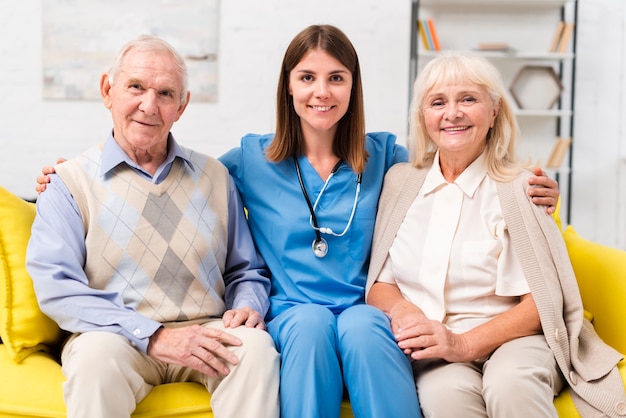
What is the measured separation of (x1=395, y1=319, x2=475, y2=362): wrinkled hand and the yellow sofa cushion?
0.89 metres

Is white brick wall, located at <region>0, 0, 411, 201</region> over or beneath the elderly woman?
over

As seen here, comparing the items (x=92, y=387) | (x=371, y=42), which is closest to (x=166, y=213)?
(x=92, y=387)

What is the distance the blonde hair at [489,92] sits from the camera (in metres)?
1.80

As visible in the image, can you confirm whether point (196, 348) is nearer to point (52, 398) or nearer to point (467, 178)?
point (52, 398)

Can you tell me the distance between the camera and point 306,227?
75.3 inches

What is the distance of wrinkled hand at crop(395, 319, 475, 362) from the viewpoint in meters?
1.56

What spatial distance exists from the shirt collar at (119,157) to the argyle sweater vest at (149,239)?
2cm

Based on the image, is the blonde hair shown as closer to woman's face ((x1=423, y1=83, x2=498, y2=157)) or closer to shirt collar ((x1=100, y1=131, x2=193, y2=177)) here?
woman's face ((x1=423, y1=83, x2=498, y2=157))

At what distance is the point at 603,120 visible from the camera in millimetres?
4281

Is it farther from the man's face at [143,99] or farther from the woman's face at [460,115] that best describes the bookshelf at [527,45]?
the man's face at [143,99]

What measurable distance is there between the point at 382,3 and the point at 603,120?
1.61 metres

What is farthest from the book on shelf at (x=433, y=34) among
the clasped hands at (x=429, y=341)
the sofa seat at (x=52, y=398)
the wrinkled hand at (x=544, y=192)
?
the sofa seat at (x=52, y=398)

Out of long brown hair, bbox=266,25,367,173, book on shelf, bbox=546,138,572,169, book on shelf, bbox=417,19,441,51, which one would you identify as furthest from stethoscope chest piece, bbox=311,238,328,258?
book on shelf, bbox=546,138,572,169

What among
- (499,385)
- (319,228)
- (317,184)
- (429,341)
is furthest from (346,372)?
(317,184)
